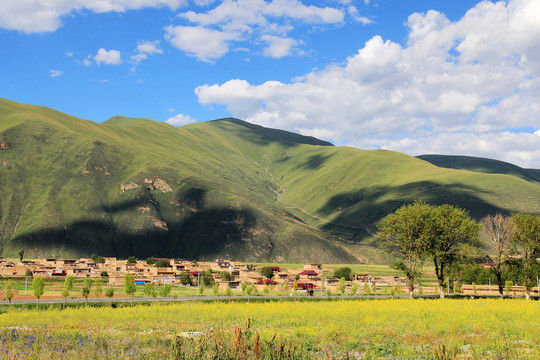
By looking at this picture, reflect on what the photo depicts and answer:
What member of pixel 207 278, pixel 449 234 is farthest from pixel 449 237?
pixel 207 278

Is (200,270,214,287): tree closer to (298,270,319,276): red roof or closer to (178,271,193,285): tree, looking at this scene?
(178,271,193,285): tree

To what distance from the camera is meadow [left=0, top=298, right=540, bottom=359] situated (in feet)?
48.4

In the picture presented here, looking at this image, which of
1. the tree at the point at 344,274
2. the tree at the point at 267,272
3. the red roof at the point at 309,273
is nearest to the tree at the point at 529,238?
the red roof at the point at 309,273

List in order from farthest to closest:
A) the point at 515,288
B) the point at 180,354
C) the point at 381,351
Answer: the point at 515,288, the point at 381,351, the point at 180,354

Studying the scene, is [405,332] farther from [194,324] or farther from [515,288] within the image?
[515,288]

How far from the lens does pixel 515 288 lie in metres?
101

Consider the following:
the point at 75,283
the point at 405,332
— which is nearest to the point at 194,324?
the point at 405,332

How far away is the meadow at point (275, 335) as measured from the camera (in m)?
14.8

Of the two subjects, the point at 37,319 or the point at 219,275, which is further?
the point at 219,275

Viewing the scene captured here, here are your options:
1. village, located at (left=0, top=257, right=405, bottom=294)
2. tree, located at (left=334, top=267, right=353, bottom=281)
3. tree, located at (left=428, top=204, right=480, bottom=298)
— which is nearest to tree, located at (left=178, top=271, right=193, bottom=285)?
village, located at (left=0, top=257, right=405, bottom=294)

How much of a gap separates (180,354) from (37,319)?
1994 cm

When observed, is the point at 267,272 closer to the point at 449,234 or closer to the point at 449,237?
the point at 449,237

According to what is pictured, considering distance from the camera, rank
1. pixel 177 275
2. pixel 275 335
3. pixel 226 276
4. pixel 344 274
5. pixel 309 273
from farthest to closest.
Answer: pixel 344 274, pixel 309 273, pixel 226 276, pixel 177 275, pixel 275 335

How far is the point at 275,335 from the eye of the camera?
49.5ft
